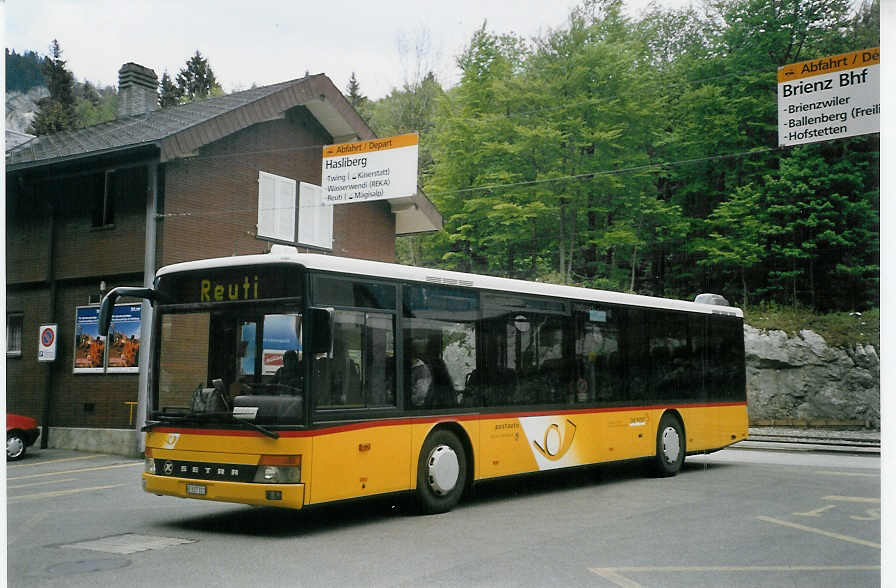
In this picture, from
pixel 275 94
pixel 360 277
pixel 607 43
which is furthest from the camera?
pixel 275 94

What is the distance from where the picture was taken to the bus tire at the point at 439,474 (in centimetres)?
997

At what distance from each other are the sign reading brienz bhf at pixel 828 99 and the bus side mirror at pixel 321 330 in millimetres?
5359

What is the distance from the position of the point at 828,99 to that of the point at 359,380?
5.69m

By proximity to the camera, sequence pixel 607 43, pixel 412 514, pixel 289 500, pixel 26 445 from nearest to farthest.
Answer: pixel 289 500, pixel 412 514, pixel 26 445, pixel 607 43

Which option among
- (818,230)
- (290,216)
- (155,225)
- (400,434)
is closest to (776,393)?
(818,230)

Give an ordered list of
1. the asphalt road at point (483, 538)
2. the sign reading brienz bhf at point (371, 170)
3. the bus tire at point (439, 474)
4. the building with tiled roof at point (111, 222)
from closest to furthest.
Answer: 1. the asphalt road at point (483, 538)
2. the bus tire at point (439, 474)
3. the sign reading brienz bhf at point (371, 170)
4. the building with tiled roof at point (111, 222)

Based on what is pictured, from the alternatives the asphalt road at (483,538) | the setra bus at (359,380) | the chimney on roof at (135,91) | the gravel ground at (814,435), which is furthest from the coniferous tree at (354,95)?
Answer: the gravel ground at (814,435)

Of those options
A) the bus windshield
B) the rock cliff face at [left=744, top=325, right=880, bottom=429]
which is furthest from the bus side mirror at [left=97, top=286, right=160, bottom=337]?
Answer: the rock cliff face at [left=744, top=325, right=880, bottom=429]

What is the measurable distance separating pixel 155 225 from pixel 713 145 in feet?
43.1

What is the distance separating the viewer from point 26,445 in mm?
17391

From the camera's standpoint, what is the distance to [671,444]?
47.2 feet

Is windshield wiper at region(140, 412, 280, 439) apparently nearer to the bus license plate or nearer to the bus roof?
the bus license plate

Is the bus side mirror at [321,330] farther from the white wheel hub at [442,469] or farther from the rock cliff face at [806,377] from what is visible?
the rock cliff face at [806,377]

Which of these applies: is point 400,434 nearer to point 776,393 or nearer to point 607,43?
point 607,43
